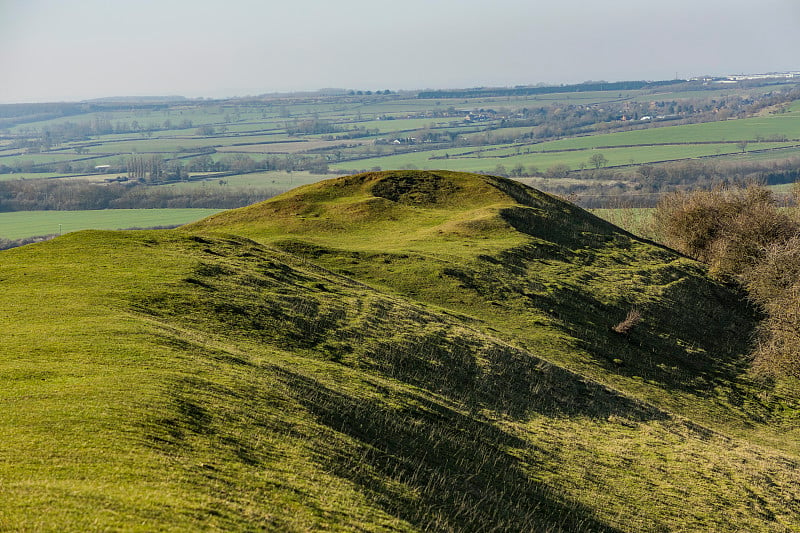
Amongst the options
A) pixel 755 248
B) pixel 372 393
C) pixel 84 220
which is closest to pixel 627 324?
pixel 755 248

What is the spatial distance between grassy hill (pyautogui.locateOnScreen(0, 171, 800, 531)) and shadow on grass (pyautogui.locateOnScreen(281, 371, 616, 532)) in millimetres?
121

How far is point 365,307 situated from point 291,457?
22.1 meters

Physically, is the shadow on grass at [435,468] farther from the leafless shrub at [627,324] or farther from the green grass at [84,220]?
the green grass at [84,220]

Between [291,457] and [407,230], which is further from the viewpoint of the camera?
[407,230]

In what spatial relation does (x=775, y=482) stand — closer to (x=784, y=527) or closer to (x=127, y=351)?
(x=784, y=527)

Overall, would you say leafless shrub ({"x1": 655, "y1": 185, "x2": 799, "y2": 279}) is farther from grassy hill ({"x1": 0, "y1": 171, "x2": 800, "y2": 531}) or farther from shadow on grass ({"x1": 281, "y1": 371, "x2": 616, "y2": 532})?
shadow on grass ({"x1": 281, "y1": 371, "x2": 616, "y2": 532})

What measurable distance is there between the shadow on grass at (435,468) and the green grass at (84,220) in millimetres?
A: 137426

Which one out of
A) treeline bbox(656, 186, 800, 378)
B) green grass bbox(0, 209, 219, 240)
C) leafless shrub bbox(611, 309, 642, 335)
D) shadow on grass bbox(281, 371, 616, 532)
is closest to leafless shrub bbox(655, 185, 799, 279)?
treeline bbox(656, 186, 800, 378)

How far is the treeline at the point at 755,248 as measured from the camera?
52.8 metres

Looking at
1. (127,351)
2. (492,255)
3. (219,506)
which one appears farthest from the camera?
(492,255)

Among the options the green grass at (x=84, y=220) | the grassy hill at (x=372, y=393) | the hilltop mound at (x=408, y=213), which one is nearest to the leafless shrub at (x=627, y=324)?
the grassy hill at (x=372, y=393)

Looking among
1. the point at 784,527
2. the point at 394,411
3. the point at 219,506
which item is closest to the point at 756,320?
the point at 784,527

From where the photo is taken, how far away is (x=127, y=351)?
27438mm

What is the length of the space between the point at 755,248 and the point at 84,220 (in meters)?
150
